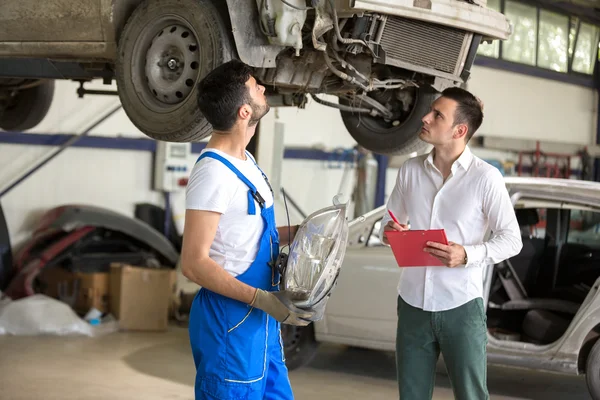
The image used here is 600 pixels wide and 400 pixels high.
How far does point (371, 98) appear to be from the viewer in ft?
14.9

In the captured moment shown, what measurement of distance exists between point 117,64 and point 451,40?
1.70 m

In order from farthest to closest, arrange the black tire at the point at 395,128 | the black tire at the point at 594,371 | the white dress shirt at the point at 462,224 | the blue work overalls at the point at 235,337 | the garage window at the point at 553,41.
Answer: the garage window at the point at 553,41, the black tire at the point at 594,371, the black tire at the point at 395,128, the white dress shirt at the point at 462,224, the blue work overalls at the point at 235,337

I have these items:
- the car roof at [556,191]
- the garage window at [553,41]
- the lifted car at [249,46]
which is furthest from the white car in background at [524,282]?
the garage window at [553,41]

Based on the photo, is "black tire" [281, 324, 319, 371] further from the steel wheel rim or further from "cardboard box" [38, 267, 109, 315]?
"cardboard box" [38, 267, 109, 315]

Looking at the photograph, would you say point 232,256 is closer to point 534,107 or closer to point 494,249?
point 494,249

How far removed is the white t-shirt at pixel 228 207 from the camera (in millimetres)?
2240

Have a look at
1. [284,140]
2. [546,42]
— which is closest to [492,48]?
[546,42]

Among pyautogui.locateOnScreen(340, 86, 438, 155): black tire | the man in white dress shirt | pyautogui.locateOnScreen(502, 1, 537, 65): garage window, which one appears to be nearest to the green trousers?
the man in white dress shirt

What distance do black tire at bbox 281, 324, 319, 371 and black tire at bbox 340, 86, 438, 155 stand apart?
5.17 ft

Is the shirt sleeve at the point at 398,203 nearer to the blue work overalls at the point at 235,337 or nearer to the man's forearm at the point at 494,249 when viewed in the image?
the man's forearm at the point at 494,249

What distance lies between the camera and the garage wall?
8289 mm

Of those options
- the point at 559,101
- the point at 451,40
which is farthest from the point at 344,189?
the point at 451,40

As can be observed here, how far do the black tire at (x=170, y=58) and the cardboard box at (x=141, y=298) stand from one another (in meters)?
3.62

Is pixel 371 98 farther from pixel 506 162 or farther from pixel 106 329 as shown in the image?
pixel 506 162
